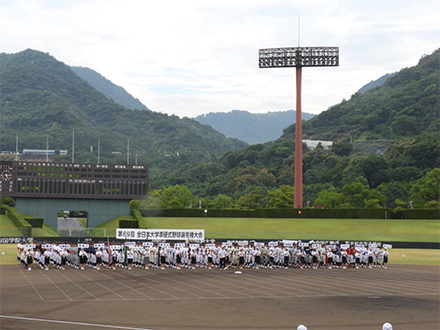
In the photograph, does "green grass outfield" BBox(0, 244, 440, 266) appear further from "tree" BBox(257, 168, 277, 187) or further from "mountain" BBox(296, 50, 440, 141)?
"mountain" BBox(296, 50, 440, 141)

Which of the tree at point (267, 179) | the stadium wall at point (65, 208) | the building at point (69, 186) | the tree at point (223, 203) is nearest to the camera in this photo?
the building at point (69, 186)

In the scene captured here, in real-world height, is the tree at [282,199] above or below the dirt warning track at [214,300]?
above

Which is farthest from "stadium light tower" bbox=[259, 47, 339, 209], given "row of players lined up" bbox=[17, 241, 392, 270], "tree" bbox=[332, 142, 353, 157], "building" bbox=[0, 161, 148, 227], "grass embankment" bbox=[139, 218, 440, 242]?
"tree" bbox=[332, 142, 353, 157]

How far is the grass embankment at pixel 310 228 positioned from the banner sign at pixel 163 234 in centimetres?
984

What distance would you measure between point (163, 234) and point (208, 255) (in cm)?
1406

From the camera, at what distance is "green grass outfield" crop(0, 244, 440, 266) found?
45.1 metres

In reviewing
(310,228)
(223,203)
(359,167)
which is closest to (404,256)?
(310,228)

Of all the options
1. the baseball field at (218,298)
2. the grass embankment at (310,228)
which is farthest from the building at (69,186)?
the baseball field at (218,298)

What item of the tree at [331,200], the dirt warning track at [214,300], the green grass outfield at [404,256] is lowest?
the green grass outfield at [404,256]

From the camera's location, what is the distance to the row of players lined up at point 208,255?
3872 centimetres

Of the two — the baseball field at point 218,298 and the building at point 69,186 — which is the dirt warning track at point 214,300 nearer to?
the baseball field at point 218,298

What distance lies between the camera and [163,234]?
53.9 metres

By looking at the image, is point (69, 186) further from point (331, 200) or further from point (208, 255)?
point (331, 200)

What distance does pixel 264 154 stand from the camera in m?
172
